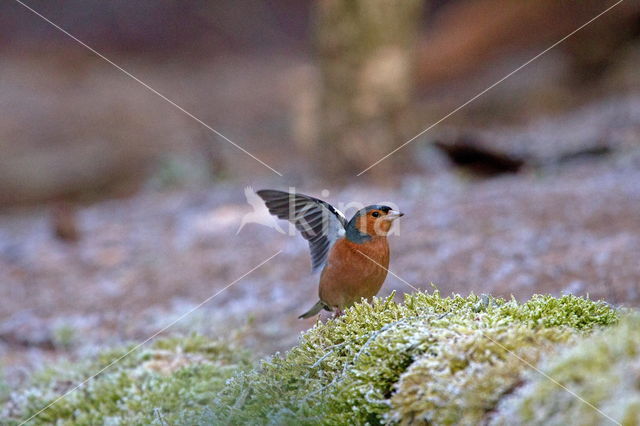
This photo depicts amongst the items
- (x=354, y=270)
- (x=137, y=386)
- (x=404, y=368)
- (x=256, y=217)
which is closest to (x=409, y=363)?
(x=404, y=368)

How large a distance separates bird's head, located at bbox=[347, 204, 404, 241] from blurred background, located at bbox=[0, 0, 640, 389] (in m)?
0.88

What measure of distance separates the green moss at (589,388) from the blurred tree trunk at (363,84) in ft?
21.3

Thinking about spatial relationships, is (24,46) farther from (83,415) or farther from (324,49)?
(83,415)

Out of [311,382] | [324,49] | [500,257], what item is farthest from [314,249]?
[324,49]

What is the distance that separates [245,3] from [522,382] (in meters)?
18.9

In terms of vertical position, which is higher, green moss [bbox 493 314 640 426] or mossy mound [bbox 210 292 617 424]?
green moss [bbox 493 314 640 426]

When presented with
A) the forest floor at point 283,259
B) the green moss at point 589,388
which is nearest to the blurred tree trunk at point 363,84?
the forest floor at point 283,259

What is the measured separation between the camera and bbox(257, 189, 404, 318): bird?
2.90 metres

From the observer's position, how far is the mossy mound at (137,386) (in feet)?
9.30

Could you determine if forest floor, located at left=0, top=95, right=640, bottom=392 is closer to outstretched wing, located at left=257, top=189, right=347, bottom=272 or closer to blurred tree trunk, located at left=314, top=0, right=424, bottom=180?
blurred tree trunk, located at left=314, top=0, right=424, bottom=180

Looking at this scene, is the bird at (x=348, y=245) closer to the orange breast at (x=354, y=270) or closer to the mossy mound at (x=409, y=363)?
the orange breast at (x=354, y=270)

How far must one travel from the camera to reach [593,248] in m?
4.73

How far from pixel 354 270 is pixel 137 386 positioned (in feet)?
3.81

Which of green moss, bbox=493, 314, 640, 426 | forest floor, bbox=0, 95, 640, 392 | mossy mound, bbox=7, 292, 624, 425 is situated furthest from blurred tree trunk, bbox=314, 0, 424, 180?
green moss, bbox=493, 314, 640, 426
